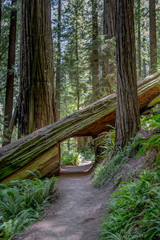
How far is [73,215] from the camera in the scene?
3062mm

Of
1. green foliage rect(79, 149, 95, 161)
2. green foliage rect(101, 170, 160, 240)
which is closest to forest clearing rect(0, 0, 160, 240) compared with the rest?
green foliage rect(101, 170, 160, 240)

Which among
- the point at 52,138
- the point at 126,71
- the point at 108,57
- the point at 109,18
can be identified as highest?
the point at 109,18

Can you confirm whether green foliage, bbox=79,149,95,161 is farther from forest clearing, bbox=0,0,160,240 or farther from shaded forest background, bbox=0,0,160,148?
forest clearing, bbox=0,0,160,240

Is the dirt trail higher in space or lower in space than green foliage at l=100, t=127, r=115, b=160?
lower

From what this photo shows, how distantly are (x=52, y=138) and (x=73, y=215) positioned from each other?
3038 millimetres

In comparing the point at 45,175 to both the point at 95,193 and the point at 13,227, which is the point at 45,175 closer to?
the point at 95,193

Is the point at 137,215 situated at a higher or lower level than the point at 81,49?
lower

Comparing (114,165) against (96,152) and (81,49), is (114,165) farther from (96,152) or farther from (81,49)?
(81,49)

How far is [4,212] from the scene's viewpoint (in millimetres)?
3629

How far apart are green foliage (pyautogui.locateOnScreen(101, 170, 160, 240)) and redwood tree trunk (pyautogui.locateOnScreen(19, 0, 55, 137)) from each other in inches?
200

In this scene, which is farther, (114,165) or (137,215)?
(114,165)

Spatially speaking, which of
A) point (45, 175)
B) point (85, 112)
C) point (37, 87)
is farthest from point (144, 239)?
point (37, 87)

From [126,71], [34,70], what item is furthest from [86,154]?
[126,71]

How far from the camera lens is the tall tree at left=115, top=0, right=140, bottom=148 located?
464 centimetres
